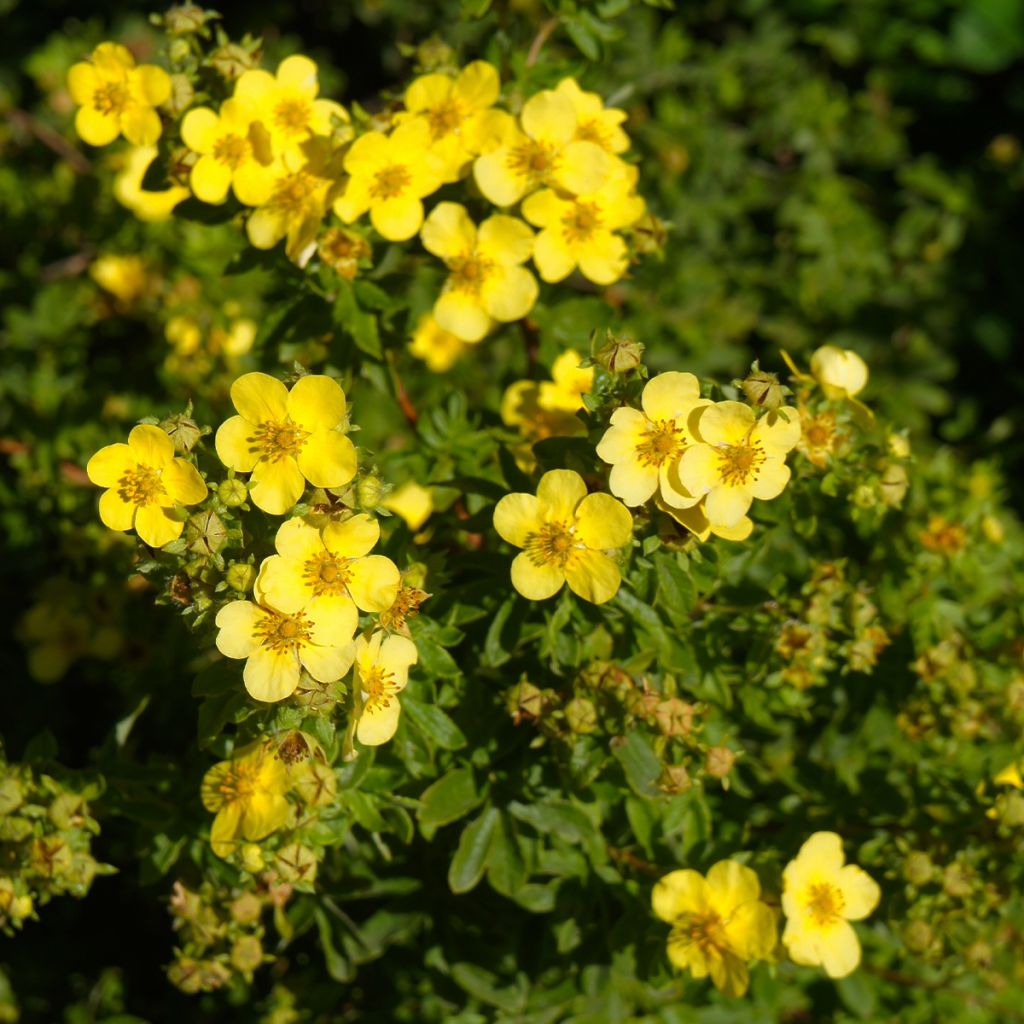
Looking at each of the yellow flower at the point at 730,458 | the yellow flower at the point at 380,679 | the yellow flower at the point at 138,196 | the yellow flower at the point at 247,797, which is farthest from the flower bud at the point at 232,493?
the yellow flower at the point at 138,196

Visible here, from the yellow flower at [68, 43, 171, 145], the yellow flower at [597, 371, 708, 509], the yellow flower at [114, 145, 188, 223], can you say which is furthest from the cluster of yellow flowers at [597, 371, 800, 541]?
the yellow flower at [114, 145, 188, 223]

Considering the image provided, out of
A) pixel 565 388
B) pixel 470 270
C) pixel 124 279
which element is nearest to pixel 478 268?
pixel 470 270

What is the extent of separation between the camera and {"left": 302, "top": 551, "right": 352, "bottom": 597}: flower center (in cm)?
156

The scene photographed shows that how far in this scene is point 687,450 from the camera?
1.63 metres

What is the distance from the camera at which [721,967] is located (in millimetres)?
1913

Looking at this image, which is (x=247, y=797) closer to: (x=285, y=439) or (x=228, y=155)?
(x=285, y=439)

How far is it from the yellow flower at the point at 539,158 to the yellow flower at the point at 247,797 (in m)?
1.09

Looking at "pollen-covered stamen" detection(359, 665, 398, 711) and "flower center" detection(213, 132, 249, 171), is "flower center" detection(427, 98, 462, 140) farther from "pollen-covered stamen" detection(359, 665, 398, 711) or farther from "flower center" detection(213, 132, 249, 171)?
"pollen-covered stamen" detection(359, 665, 398, 711)

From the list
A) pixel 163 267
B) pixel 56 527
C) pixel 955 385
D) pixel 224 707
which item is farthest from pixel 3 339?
pixel 955 385

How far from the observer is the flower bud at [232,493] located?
159cm

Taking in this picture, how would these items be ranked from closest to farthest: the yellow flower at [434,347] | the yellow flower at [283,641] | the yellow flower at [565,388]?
1. the yellow flower at [283,641]
2. the yellow flower at [565,388]
3. the yellow flower at [434,347]

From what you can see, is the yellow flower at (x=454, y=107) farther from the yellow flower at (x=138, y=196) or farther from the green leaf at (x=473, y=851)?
the yellow flower at (x=138, y=196)

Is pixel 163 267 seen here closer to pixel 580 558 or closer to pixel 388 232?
pixel 388 232

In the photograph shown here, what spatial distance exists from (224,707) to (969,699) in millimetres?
1439
